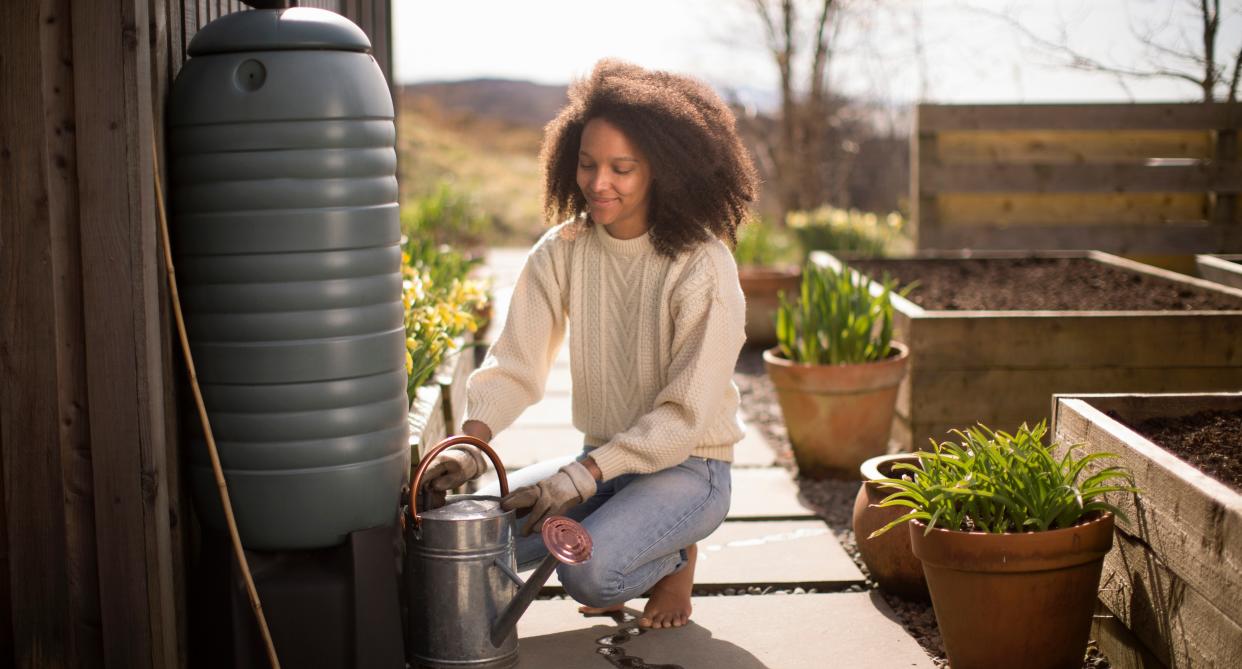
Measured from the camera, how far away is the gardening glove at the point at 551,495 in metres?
2.43

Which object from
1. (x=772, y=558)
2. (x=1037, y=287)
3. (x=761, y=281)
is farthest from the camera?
(x=761, y=281)

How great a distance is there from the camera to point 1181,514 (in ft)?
7.20

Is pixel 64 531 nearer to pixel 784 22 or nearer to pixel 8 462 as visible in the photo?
pixel 8 462

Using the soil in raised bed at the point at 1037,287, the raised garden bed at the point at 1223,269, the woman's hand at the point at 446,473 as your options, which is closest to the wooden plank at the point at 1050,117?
the soil in raised bed at the point at 1037,287

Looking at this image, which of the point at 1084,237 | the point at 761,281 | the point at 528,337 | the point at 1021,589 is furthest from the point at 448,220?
the point at 1021,589

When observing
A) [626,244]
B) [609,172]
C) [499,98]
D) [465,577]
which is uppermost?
[499,98]

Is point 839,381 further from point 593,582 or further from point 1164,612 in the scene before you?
point 1164,612

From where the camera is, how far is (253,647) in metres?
2.27

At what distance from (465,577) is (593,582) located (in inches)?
14.3

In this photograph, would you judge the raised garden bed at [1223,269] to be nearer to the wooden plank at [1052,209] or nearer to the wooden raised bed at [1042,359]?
the wooden raised bed at [1042,359]

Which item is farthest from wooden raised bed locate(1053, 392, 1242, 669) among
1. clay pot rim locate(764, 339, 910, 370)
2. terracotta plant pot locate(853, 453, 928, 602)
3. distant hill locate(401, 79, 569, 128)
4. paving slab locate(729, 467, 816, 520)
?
distant hill locate(401, 79, 569, 128)

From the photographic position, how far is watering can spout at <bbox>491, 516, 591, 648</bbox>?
2253 mm

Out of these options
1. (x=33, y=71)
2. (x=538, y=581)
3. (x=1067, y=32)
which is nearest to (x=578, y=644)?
(x=538, y=581)

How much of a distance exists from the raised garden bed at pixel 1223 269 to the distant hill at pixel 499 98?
15885 millimetres
